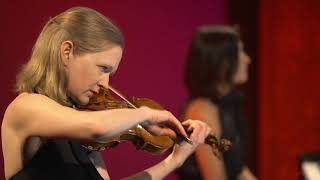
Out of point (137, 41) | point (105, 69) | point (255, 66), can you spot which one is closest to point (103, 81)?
point (105, 69)

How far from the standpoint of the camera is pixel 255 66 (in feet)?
9.64

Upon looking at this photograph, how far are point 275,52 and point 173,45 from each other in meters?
0.48

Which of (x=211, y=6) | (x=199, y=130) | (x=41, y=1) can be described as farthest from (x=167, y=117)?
(x=211, y=6)

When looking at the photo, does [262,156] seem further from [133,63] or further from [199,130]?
[199,130]

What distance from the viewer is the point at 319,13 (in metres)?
2.94

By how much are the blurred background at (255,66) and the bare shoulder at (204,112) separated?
25.0 inches

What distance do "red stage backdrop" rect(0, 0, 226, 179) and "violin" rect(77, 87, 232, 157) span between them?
103 centimetres

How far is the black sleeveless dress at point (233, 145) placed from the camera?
2084 millimetres

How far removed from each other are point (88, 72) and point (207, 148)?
800mm

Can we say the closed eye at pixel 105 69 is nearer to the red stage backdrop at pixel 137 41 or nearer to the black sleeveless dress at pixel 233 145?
the black sleeveless dress at pixel 233 145

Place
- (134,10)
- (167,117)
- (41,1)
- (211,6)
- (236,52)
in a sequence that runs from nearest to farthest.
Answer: (167,117), (236,52), (41,1), (134,10), (211,6)

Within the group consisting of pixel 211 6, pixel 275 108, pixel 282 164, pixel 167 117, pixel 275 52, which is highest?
pixel 167 117

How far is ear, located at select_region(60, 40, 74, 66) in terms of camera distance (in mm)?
1293

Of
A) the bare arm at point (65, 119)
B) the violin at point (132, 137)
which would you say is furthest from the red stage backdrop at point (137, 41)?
the bare arm at point (65, 119)
